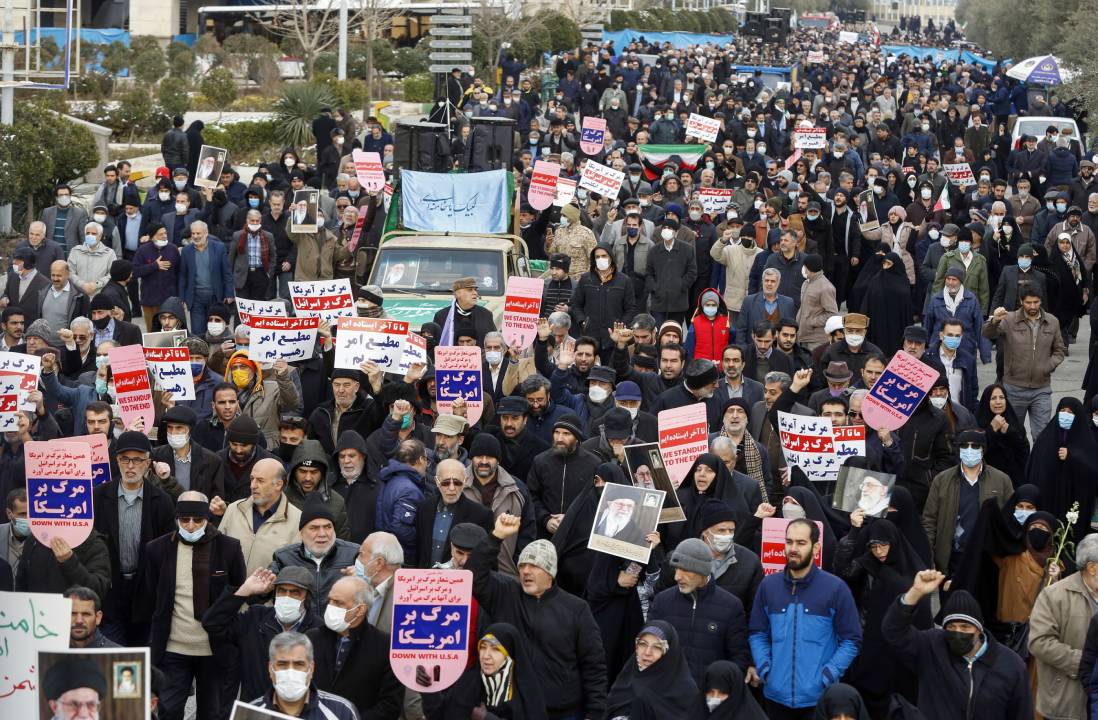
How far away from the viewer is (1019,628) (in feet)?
33.9

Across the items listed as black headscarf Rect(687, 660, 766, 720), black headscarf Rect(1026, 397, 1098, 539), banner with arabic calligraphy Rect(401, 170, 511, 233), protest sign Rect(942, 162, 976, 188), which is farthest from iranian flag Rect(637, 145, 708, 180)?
black headscarf Rect(687, 660, 766, 720)

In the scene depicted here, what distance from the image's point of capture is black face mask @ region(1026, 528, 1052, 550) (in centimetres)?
1020

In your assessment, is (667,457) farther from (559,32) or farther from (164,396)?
(559,32)

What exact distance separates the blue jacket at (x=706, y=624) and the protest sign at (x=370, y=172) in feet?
40.7

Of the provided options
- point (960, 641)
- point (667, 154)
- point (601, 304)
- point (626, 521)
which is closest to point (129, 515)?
point (626, 521)

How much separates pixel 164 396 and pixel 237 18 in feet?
179

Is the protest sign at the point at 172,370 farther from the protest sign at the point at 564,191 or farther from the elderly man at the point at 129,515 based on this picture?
the protest sign at the point at 564,191

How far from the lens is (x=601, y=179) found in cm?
2091

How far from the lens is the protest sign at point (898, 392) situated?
11812mm

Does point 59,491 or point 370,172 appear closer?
point 59,491

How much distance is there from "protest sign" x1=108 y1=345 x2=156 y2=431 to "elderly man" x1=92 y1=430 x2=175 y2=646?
6.21 feet

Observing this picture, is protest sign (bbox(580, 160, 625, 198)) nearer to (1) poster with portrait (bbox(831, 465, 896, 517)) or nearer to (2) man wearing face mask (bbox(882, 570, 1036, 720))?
(1) poster with portrait (bbox(831, 465, 896, 517))

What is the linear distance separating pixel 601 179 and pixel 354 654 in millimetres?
13183

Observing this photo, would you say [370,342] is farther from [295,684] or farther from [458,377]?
[295,684]
